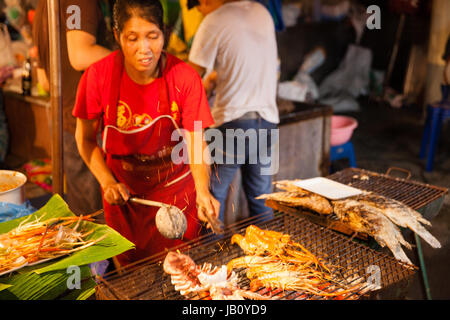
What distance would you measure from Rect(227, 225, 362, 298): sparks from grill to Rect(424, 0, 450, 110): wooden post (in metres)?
6.50

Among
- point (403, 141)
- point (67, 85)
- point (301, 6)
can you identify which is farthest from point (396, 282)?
point (301, 6)

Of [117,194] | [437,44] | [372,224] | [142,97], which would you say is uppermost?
[437,44]

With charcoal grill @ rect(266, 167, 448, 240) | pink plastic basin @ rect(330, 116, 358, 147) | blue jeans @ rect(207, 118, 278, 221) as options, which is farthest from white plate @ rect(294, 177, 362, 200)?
pink plastic basin @ rect(330, 116, 358, 147)

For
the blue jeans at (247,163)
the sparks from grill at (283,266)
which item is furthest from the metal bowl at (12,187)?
the blue jeans at (247,163)

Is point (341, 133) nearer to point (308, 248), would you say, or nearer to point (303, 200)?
point (303, 200)

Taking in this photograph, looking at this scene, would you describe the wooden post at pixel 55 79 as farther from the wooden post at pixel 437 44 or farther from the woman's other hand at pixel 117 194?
the wooden post at pixel 437 44

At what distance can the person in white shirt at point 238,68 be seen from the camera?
2924 mm

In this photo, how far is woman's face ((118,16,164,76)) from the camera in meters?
2.08

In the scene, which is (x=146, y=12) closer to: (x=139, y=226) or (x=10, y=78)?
(x=139, y=226)

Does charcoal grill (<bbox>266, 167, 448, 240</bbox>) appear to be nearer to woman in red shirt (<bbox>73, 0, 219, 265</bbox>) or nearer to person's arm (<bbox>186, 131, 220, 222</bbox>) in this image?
person's arm (<bbox>186, 131, 220, 222</bbox>)

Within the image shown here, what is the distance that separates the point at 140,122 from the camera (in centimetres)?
229

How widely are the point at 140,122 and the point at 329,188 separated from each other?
A: 1222 mm

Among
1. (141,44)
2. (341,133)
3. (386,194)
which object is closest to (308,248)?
(386,194)

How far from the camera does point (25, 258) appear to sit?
5.57 ft
